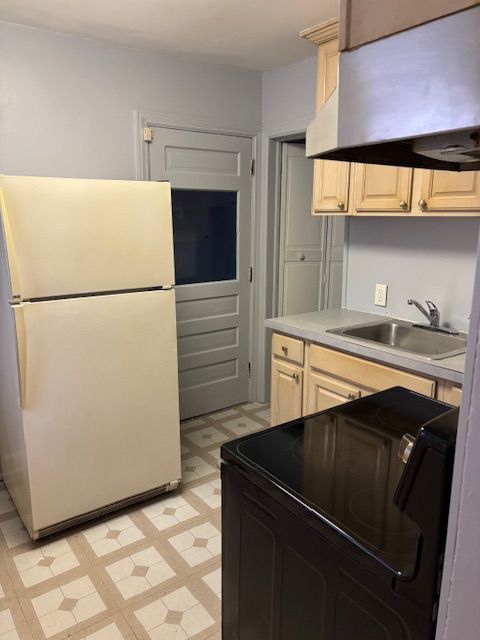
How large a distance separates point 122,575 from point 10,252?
4.65 ft

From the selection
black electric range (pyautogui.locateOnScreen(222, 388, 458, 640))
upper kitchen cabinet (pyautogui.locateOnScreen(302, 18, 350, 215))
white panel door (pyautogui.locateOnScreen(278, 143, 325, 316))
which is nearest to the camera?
black electric range (pyautogui.locateOnScreen(222, 388, 458, 640))

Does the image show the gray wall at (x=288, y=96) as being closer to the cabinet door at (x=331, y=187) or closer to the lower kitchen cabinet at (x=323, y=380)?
the cabinet door at (x=331, y=187)

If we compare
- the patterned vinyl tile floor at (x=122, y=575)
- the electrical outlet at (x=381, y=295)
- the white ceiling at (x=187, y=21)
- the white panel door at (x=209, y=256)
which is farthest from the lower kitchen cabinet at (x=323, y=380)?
the white ceiling at (x=187, y=21)

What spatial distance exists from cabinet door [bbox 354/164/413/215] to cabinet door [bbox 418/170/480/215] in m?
0.08

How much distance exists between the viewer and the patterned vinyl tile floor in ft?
5.82

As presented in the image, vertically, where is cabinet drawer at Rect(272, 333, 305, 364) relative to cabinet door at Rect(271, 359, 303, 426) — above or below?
above

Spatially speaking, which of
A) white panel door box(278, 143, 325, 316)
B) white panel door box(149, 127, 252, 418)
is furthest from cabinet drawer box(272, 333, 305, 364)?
white panel door box(278, 143, 325, 316)

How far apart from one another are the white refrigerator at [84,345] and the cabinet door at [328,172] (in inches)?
33.6

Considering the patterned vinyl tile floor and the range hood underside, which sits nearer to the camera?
the range hood underside

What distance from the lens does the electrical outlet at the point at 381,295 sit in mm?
2629

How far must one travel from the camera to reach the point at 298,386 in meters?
2.52

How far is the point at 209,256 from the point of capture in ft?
11.2

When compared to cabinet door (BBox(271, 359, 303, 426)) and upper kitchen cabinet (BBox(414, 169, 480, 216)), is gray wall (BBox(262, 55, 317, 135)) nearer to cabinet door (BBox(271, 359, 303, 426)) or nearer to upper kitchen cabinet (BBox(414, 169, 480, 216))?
upper kitchen cabinet (BBox(414, 169, 480, 216))

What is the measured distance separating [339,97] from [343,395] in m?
1.86
